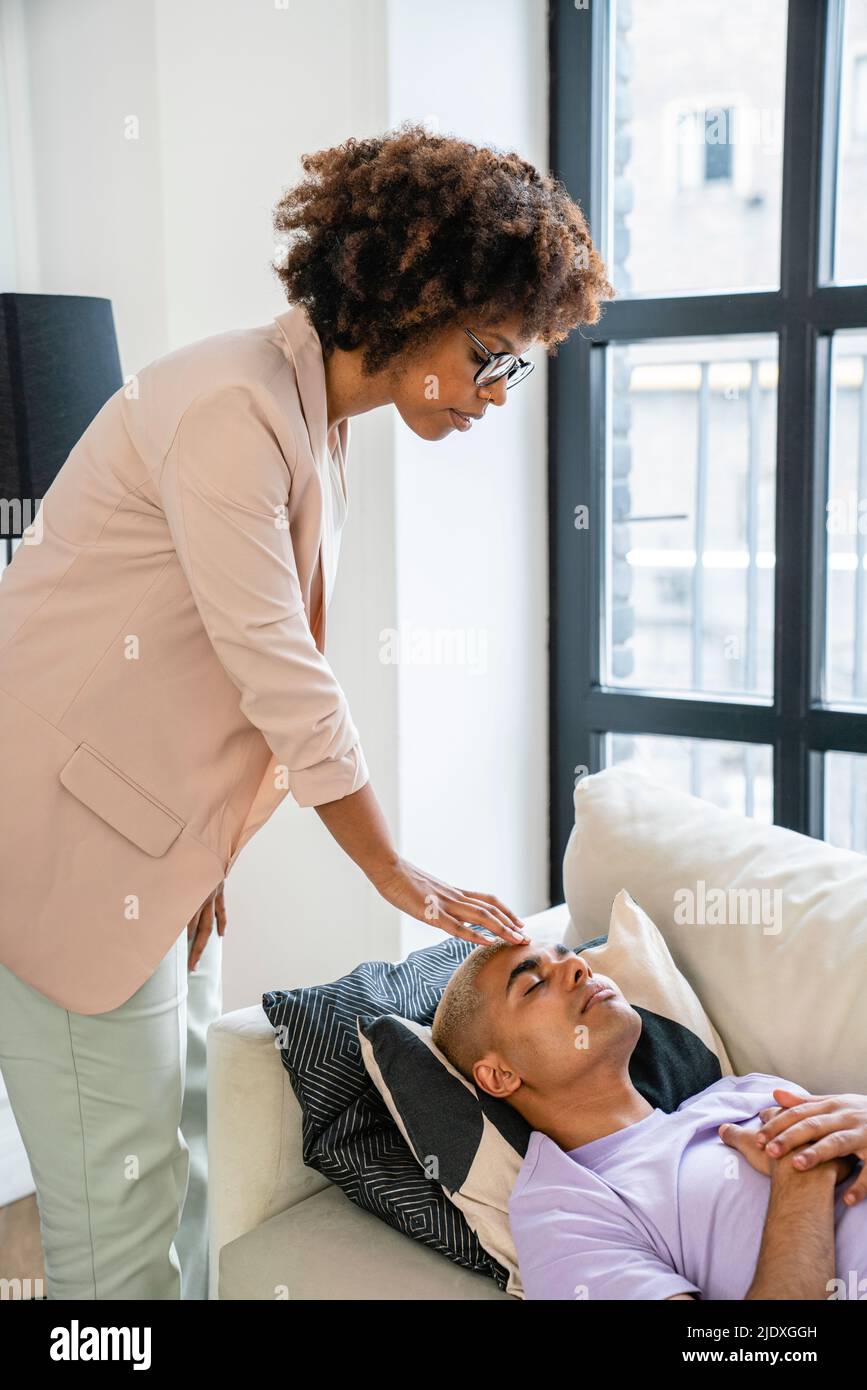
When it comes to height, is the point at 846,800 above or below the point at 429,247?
below

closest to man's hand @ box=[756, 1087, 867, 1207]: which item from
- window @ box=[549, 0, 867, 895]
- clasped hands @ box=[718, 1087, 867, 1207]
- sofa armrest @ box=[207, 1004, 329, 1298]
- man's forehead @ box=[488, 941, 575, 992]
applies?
clasped hands @ box=[718, 1087, 867, 1207]

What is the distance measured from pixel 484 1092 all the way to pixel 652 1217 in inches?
9.4

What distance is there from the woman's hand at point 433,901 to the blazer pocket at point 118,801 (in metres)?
0.24

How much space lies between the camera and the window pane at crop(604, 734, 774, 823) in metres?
2.58

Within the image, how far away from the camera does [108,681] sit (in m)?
1.44

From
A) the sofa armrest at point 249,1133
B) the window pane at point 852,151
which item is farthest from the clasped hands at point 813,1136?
the window pane at point 852,151

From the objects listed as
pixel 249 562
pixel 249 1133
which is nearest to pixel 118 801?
pixel 249 562

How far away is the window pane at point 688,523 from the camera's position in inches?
99.1

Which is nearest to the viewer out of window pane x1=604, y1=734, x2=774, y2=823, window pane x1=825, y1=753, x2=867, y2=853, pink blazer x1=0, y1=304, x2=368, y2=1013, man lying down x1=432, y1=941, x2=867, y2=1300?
man lying down x1=432, y1=941, x2=867, y2=1300

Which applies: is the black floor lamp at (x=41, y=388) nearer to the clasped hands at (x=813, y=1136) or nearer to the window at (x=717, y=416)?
the window at (x=717, y=416)

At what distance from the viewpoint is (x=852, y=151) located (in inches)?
89.3

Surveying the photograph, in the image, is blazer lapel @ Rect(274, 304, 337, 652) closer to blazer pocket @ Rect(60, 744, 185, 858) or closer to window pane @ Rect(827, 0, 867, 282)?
blazer pocket @ Rect(60, 744, 185, 858)

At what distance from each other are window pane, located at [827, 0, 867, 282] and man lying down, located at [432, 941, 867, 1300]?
1.37m

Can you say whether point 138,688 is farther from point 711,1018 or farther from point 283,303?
point 283,303
